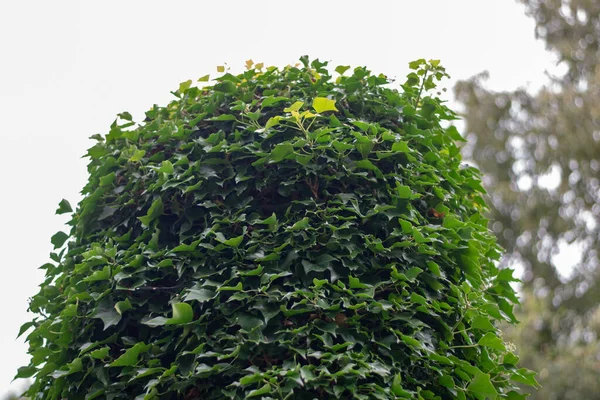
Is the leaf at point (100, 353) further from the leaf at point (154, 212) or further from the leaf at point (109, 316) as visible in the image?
the leaf at point (154, 212)

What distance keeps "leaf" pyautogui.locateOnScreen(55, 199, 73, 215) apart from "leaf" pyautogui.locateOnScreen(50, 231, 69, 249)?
4.0 inches

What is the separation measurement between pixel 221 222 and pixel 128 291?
46cm

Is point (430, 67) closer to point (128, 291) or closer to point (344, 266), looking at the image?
point (344, 266)

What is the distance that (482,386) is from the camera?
89.4 inches

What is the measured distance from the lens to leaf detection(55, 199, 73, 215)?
9.59 ft

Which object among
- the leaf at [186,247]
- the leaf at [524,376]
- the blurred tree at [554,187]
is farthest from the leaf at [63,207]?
the blurred tree at [554,187]

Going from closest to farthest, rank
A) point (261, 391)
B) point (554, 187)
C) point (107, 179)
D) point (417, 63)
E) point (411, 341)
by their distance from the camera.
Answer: point (261, 391) < point (411, 341) < point (107, 179) < point (417, 63) < point (554, 187)

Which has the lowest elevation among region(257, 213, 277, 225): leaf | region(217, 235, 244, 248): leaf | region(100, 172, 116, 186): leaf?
region(217, 235, 244, 248): leaf

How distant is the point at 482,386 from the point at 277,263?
2.91 feet

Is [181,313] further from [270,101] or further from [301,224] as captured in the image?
[270,101]

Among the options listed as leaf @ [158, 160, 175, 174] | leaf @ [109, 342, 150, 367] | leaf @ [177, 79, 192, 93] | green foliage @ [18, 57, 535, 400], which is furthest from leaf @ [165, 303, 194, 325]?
leaf @ [177, 79, 192, 93]

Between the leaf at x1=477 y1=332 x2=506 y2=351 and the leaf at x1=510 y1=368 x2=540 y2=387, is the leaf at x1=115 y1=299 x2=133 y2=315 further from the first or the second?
the leaf at x1=510 y1=368 x2=540 y2=387

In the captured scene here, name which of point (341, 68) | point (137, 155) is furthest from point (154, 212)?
point (341, 68)

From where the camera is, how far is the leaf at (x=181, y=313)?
7.12 feet
